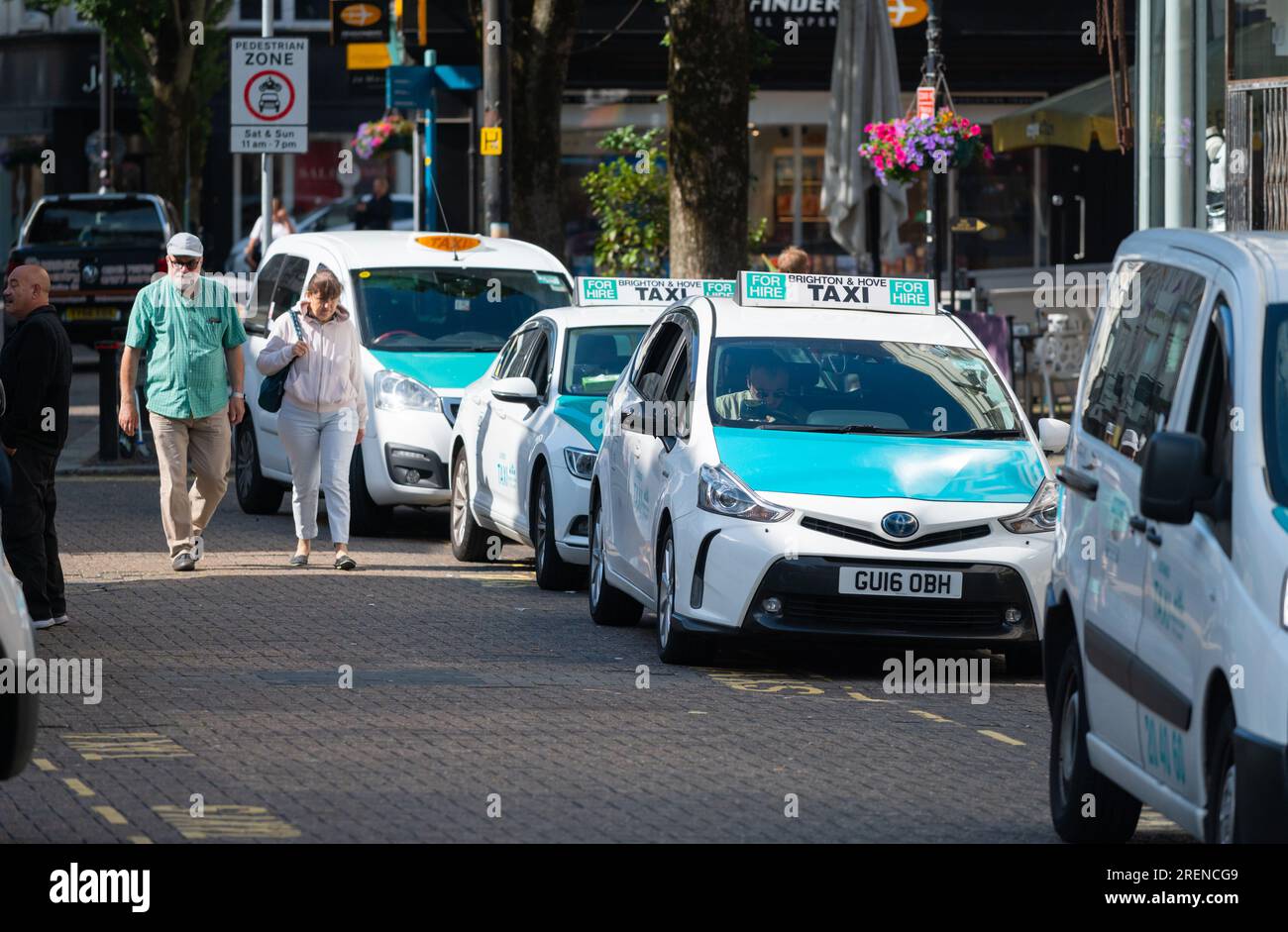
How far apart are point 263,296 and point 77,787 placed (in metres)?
10.8

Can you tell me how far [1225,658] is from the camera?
19.6 ft

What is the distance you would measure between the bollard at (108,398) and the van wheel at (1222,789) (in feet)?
50.0

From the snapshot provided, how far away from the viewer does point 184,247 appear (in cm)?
1424

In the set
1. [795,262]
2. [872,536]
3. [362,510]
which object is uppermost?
[795,262]

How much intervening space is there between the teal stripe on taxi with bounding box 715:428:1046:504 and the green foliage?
48.0 feet

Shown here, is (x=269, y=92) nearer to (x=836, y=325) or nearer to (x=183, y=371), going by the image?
(x=183, y=371)

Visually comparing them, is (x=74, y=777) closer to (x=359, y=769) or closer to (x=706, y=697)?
(x=359, y=769)

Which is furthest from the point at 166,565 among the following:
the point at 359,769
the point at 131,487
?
the point at 359,769

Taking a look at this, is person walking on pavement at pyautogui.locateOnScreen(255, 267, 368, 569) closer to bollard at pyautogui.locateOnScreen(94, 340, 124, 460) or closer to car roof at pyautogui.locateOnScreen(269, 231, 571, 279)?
car roof at pyautogui.locateOnScreen(269, 231, 571, 279)

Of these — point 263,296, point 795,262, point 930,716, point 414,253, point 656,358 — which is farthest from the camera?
point 263,296

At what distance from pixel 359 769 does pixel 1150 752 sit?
3.05m

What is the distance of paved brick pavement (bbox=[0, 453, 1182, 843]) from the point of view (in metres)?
7.79

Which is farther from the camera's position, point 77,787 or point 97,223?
point 97,223

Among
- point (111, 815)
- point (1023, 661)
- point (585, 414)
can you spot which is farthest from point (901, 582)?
point (111, 815)
